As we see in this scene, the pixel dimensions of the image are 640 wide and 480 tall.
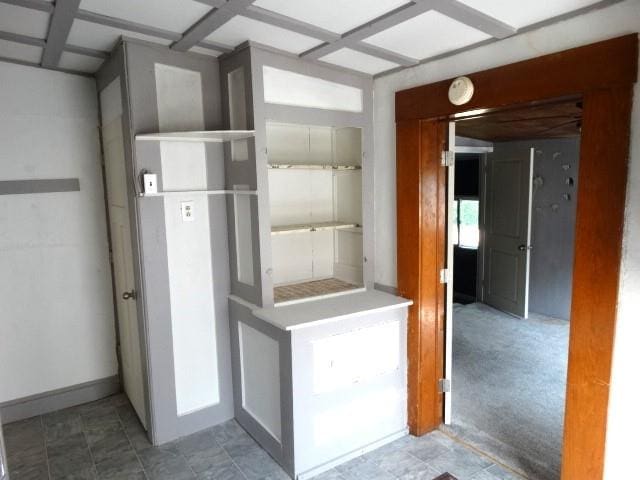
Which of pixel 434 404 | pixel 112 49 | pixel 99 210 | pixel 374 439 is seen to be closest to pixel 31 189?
pixel 99 210

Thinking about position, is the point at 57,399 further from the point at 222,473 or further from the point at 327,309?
the point at 327,309

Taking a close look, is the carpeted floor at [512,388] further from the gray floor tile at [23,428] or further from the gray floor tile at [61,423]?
the gray floor tile at [23,428]

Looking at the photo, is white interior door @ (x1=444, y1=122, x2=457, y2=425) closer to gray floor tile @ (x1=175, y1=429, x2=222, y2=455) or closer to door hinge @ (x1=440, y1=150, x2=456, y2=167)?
door hinge @ (x1=440, y1=150, x2=456, y2=167)

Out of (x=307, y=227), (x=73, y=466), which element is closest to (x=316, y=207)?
(x=307, y=227)

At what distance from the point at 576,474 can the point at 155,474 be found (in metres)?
2.23

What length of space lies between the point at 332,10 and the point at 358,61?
76 cm

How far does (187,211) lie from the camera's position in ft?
9.14

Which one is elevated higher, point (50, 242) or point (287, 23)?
point (287, 23)

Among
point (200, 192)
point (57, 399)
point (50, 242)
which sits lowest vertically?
point (57, 399)

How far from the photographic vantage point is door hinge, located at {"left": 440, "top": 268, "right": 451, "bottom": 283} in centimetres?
287

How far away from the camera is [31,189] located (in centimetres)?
303

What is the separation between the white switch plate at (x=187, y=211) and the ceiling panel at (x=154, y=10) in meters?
1.03

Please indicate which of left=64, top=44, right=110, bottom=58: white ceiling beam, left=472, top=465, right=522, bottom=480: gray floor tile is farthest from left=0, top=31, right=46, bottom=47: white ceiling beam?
left=472, top=465, right=522, bottom=480: gray floor tile

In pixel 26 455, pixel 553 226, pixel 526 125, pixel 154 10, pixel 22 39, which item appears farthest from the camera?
pixel 553 226
